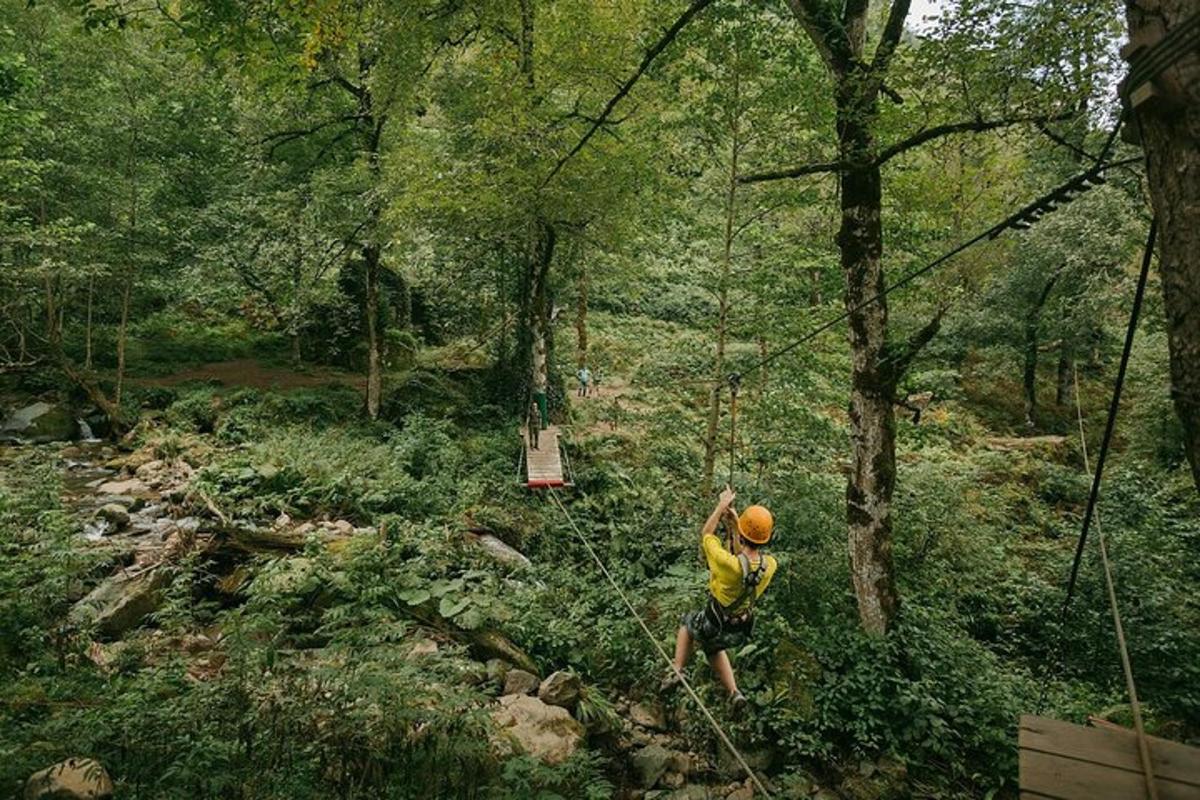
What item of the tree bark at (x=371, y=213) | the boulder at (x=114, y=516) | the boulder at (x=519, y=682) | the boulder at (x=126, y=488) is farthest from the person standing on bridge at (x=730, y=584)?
the tree bark at (x=371, y=213)

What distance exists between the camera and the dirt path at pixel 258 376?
16031 mm

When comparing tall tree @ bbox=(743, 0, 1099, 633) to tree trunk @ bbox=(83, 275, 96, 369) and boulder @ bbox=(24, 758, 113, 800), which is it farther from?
tree trunk @ bbox=(83, 275, 96, 369)

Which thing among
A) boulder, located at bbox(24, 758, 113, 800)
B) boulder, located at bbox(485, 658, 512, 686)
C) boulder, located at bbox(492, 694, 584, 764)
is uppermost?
boulder, located at bbox(24, 758, 113, 800)

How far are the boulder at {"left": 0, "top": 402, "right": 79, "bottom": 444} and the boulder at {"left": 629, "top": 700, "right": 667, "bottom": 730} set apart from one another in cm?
1353

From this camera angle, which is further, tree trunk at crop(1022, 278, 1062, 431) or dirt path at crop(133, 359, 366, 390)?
tree trunk at crop(1022, 278, 1062, 431)

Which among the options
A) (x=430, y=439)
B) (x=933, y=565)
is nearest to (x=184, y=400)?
(x=430, y=439)

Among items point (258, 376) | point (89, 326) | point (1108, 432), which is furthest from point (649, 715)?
point (89, 326)

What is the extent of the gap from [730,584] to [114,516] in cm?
845

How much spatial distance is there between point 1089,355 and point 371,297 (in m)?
22.6

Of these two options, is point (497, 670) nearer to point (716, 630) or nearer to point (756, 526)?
point (716, 630)

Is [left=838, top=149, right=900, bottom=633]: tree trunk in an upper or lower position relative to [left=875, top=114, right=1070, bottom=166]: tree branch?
lower

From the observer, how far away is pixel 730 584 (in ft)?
16.3

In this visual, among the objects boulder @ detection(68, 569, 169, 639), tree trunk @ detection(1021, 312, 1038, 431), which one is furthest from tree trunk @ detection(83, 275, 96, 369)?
tree trunk @ detection(1021, 312, 1038, 431)

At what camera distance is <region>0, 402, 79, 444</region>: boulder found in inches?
498
